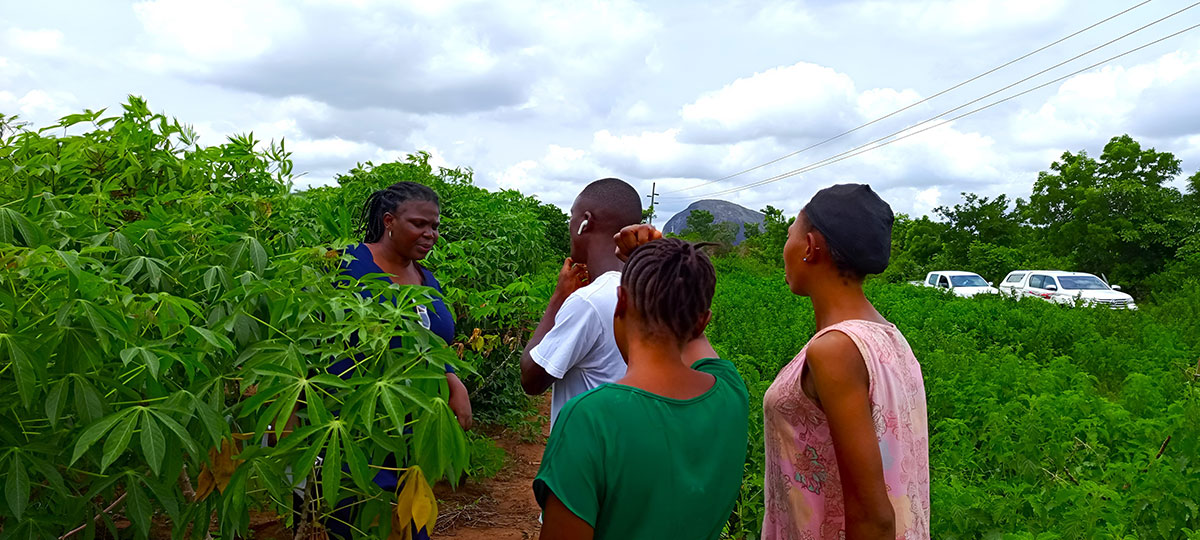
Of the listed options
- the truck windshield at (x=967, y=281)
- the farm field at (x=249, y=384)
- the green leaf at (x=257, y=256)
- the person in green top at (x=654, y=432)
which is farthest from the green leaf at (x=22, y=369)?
the truck windshield at (x=967, y=281)

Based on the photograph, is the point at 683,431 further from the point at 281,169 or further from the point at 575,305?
the point at 281,169

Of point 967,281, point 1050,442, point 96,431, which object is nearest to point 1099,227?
point 967,281

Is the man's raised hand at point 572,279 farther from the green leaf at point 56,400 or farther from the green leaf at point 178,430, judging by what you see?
the green leaf at point 56,400

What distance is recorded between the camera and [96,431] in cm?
153

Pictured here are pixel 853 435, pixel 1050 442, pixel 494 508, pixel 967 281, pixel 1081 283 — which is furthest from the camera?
pixel 967 281

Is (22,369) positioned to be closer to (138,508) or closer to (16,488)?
(16,488)

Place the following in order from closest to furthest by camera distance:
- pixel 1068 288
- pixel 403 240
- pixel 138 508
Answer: pixel 138 508 → pixel 403 240 → pixel 1068 288

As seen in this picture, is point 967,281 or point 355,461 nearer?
point 355,461

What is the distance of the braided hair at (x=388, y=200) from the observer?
3.15 metres

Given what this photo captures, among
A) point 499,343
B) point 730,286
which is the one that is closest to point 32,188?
point 499,343

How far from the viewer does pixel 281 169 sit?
3156mm

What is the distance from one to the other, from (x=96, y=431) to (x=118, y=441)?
0.17ft

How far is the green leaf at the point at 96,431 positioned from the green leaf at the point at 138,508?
0.23 m

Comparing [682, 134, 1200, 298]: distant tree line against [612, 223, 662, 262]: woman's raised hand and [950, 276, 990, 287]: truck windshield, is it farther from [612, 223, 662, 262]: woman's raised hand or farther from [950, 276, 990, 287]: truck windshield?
[612, 223, 662, 262]: woman's raised hand
